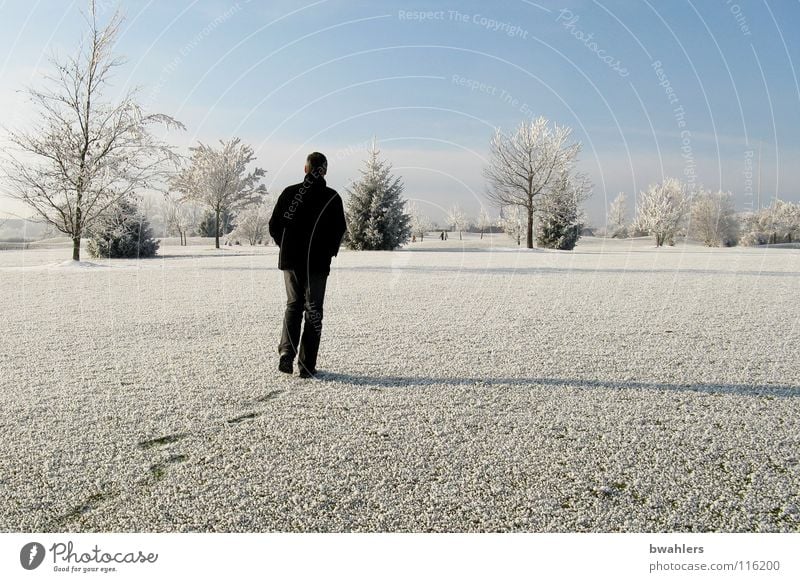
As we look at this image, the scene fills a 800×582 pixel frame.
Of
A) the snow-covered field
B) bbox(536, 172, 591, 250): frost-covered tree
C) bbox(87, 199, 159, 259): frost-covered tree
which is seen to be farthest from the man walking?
bbox(536, 172, 591, 250): frost-covered tree

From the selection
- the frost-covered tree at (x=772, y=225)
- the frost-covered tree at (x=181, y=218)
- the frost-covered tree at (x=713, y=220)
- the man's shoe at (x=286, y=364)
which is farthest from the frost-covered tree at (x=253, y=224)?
the man's shoe at (x=286, y=364)

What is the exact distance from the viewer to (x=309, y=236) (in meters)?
5.97

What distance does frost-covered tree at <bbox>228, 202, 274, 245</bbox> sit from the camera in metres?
70.9

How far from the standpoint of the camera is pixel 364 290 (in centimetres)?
1489

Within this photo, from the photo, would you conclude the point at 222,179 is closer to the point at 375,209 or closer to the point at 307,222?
the point at 375,209

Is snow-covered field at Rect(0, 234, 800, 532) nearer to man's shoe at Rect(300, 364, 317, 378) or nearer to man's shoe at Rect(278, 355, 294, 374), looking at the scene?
man's shoe at Rect(300, 364, 317, 378)

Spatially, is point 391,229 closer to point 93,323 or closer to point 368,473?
point 93,323

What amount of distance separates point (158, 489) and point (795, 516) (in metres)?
3.71

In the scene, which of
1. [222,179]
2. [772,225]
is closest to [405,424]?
[222,179]

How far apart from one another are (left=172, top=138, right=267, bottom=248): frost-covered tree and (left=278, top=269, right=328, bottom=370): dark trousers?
39110 millimetres

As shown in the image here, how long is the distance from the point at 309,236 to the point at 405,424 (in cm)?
232

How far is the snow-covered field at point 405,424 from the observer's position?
326cm

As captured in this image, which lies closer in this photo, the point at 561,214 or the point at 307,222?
the point at 307,222

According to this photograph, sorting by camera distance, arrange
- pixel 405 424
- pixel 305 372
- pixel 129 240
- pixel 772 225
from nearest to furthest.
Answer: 1. pixel 405 424
2. pixel 305 372
3. pixel 129 240
4. pixel 772 225
